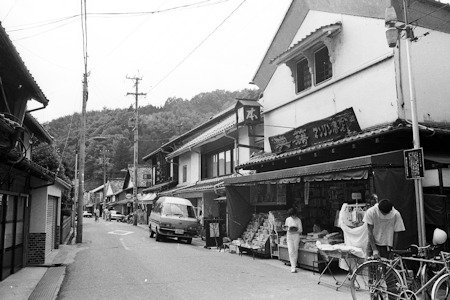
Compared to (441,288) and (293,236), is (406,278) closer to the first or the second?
(441,288)

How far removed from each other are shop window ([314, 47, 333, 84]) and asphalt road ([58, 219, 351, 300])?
6431 millimetres

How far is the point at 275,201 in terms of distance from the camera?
14984mm

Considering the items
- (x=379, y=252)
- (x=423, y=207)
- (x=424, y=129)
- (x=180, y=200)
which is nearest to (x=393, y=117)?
(x=424, y=129)

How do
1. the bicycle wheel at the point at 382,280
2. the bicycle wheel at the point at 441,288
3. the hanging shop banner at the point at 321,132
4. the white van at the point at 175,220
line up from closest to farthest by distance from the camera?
the bicycle wheel at the point at 441,288, the bicycle wheel at the point at 382,280, the hanging shop banner at the point at 321,132, the white van at the point at 175,220

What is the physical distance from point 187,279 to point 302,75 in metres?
8.64

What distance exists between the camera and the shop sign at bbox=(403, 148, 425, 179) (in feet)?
24.7

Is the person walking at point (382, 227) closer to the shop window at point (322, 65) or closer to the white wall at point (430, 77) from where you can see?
the white wall at point (430, 77)

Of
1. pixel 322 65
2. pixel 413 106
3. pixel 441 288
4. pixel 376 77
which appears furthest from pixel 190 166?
pixel 441 288

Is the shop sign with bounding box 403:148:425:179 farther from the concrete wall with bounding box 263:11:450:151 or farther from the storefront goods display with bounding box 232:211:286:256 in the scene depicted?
the storefront goods display with bounding box 232:211:286:256

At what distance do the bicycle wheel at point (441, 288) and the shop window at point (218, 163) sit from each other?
1628cm

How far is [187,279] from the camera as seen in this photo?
31.2 ft

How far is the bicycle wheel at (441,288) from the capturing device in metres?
5.67

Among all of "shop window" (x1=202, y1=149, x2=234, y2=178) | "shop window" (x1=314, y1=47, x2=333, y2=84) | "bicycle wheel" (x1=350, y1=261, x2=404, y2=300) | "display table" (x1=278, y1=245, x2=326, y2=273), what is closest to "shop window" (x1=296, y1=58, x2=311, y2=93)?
"shop window" (x1=314, y1=47, x2=333, y2=84)

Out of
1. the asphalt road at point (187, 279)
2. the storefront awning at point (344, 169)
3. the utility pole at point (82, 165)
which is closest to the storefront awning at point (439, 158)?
the storefront awning at point (344, 169)
